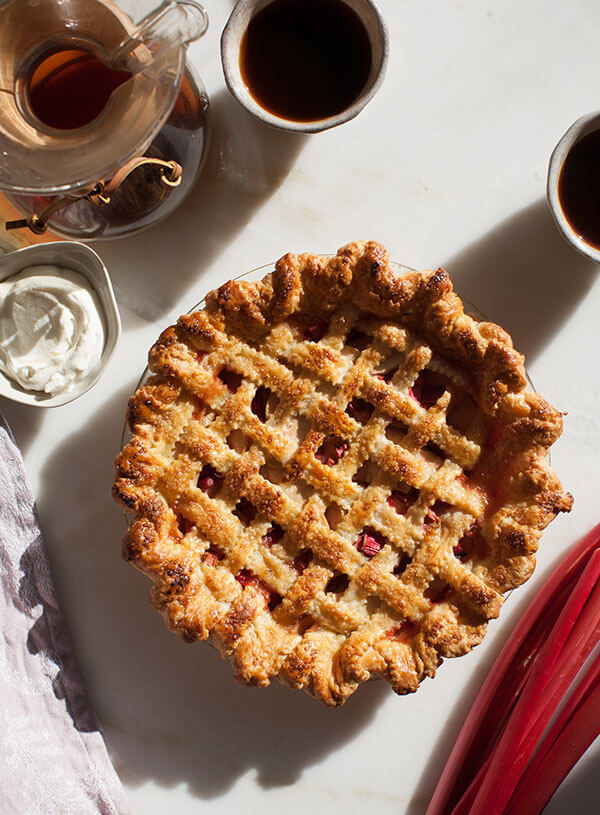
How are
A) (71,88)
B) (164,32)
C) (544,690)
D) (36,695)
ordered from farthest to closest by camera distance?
(36,695), (544,690), (71,88), (164,32)

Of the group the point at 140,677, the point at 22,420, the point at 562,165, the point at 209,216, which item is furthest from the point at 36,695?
the point at 562,165

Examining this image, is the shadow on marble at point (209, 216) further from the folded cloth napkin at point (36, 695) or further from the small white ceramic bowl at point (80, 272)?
the folded cloth napkin at point (36, 695)

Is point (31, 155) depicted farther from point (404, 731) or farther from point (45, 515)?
point (404, 731)

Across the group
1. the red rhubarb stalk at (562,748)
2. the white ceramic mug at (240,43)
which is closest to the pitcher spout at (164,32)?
the white ceramic mug at (240,43)

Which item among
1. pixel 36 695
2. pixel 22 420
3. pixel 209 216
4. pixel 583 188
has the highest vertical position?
pixel 583 188

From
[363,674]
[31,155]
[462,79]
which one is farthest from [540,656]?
[31,155]

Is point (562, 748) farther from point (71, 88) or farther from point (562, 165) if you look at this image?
point (71, 88)

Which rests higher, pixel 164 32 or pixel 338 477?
pixel 164 32
